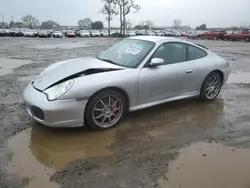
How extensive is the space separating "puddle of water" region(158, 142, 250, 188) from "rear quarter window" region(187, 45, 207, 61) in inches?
79.4

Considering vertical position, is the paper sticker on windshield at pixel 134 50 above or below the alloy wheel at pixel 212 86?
above

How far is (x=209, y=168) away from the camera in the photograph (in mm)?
3234

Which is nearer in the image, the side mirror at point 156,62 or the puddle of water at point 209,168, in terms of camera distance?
the puddle of water at point 209,168

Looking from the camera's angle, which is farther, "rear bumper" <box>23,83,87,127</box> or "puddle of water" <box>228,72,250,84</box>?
"puddle of water" <box>228,72,250,84</box>

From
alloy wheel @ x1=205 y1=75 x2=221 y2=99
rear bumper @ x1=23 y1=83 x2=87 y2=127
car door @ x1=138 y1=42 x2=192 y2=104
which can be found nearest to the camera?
rear bumper @ x1=23 y1=83 x2=87 y2=127

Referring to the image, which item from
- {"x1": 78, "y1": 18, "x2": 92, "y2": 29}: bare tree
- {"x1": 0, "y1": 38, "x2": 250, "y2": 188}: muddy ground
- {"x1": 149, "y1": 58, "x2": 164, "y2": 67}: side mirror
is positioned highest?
{"x1": 78, "y1": 18, "x2": 92, "y2": 29}: bare tree

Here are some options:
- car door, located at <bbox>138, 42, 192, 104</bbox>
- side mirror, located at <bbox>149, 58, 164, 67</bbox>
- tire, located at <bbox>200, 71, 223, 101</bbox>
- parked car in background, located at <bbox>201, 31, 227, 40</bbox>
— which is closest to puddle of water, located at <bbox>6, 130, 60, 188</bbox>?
car door, located at <bbox>138, 42, 192, 104</bbox>

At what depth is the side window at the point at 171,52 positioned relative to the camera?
4812mm

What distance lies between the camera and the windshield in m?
4.61

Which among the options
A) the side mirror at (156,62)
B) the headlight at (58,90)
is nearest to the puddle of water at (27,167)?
the headlight at (58,90)

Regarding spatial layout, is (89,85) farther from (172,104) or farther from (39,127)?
(172,104)

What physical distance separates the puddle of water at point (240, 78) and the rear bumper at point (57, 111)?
5581 mm

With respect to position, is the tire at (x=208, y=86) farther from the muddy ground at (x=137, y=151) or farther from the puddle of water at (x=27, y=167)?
the puddle of water at (x=27, y=167)

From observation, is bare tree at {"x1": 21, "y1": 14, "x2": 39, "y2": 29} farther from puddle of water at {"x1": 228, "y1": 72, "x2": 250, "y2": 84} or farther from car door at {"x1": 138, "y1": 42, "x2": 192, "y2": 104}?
car door at {"x1": 138, "y1": 42, "x2": 192, "y2": 104}
